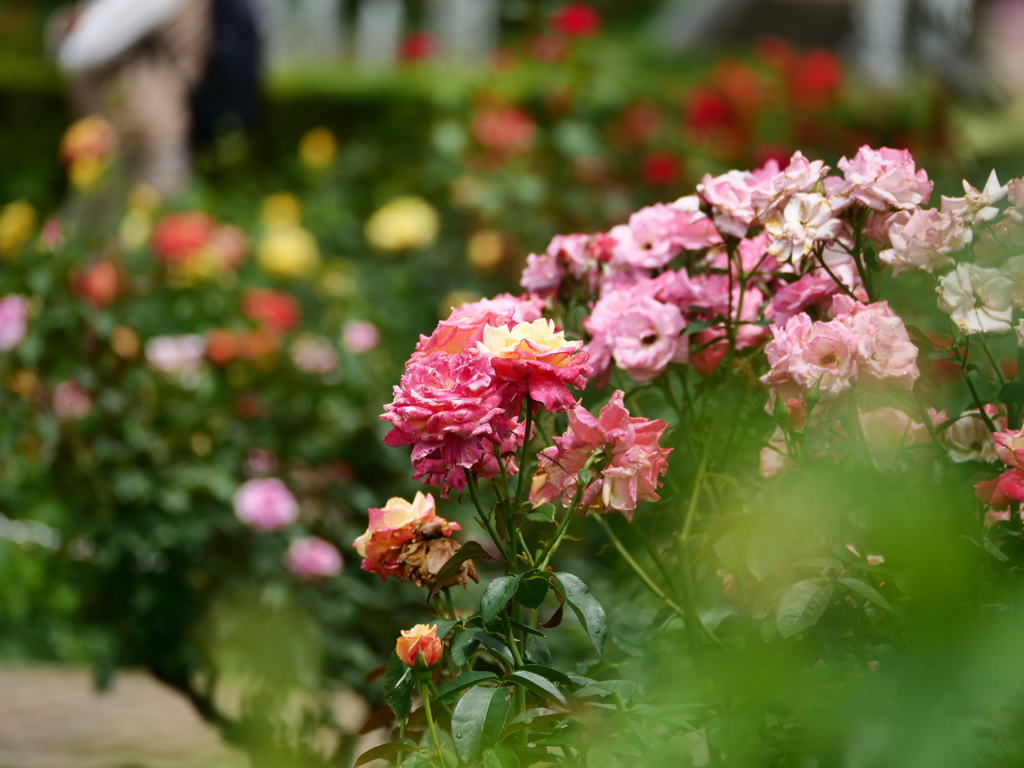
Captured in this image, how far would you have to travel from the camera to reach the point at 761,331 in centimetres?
102

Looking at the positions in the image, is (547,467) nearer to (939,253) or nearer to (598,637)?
(598,637)

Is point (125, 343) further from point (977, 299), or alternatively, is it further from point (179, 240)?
point (977, 299)

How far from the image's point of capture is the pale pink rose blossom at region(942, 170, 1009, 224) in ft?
2.81

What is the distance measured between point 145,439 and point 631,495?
165 centimetres

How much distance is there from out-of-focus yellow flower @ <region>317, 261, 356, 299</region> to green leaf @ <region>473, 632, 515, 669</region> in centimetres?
244

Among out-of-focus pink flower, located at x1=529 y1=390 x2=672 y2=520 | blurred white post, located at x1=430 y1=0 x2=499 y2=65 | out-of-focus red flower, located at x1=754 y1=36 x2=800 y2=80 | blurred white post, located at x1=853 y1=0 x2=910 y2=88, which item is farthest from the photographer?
blurred white post, located at x1=430 y1=0 x2=499 y2=65

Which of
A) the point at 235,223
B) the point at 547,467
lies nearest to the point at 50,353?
→ the point at 547,467

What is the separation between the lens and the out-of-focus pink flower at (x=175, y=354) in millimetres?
2324

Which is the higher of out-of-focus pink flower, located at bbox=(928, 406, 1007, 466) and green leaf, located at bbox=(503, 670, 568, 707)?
out-of-focus pink flower, located at bbox=(928, 406, 1007, 466)

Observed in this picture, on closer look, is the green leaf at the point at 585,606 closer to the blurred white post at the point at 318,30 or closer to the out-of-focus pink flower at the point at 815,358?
the out-of-focus pink flower at the point at 815,358

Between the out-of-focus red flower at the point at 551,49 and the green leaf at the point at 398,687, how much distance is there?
3811 mm

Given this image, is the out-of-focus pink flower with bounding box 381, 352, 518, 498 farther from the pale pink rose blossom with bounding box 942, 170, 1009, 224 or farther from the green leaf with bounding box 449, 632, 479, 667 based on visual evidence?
the pale pink rose blossom with bounding box 942, 170, 1009, 224

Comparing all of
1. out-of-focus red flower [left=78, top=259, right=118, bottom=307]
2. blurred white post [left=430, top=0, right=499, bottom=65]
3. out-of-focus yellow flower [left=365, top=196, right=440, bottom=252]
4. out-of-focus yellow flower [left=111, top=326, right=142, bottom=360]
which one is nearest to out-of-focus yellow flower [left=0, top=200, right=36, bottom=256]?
out-of-focus red flower [left=78, top=259, right=118, bottom=307]

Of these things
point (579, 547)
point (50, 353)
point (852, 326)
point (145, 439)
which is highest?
point (852, 326)
